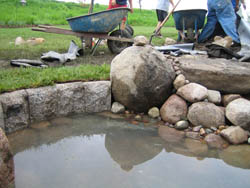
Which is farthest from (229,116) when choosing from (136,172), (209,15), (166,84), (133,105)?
(209,15)

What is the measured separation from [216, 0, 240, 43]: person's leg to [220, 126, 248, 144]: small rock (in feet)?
9.79

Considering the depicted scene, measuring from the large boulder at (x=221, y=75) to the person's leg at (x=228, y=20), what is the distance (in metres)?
1.98

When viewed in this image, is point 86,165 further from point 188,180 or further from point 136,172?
point 188,180

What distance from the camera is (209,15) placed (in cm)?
581

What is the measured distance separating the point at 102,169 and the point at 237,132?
5.62 feet

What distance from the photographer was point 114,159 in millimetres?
2371

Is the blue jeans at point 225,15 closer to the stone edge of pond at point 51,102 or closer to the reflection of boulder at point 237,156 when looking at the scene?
the reflection of boulder at point 237,156

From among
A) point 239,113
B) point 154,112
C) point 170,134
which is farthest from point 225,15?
point 170,134

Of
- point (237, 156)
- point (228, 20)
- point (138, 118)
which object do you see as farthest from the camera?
point (228, 20)

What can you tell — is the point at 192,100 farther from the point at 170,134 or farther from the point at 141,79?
the point at 141,79

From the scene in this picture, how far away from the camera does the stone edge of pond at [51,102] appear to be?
270 cm

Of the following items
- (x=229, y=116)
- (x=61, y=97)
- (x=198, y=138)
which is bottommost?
(x=198, y=138)

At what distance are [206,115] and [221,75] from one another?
65cm

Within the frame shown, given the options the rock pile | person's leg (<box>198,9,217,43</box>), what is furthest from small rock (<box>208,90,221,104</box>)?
person's leg (<box>198,9,217,43</box>)
